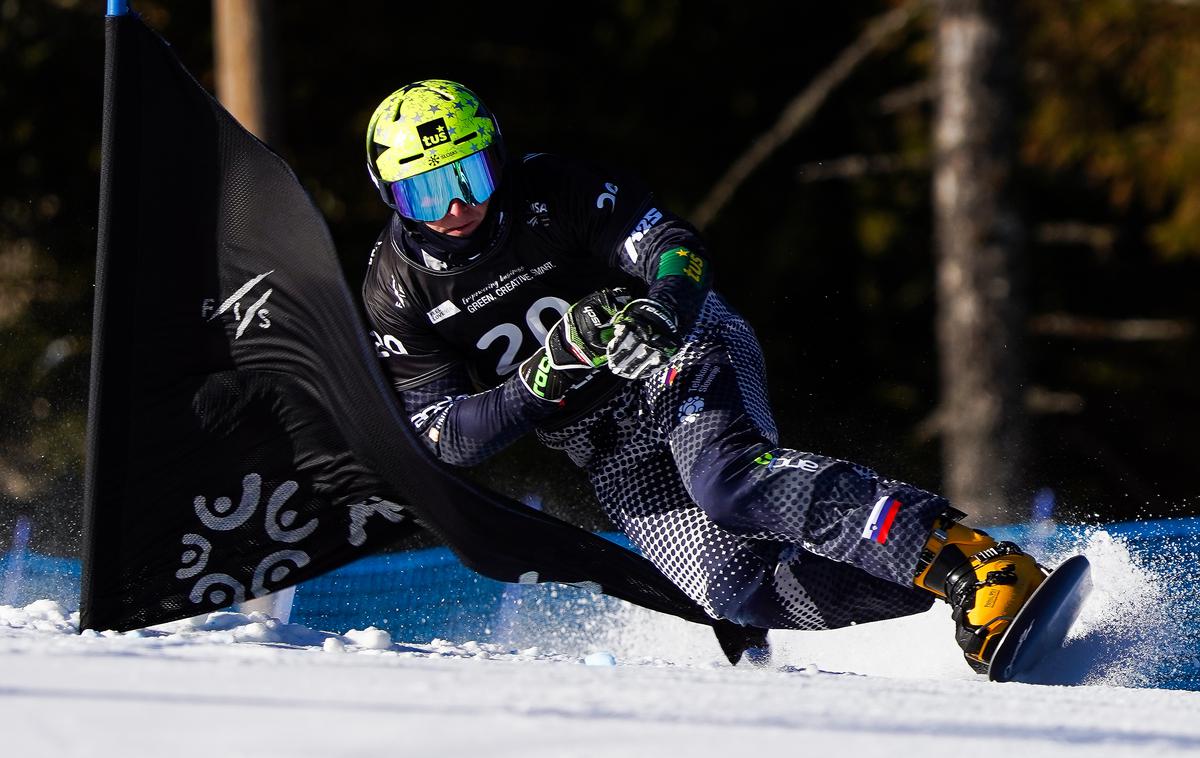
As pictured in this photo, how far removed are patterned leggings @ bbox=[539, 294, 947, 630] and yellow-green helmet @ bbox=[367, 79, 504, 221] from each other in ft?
2.33

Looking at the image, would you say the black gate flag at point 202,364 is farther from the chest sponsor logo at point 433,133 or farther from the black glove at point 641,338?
the black glove at point 641,338

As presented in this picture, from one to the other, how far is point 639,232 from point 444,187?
53 cm

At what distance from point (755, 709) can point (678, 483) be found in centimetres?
171

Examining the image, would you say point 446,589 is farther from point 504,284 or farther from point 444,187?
point 444,187

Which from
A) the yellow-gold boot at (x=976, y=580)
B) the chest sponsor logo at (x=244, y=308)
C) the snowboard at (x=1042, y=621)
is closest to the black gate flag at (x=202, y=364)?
the chest sponsor logo at (x=244, y=308)

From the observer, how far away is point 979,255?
9445 millimetres

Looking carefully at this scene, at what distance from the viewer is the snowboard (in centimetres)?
349

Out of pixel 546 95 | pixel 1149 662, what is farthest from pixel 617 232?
pixel 546 95

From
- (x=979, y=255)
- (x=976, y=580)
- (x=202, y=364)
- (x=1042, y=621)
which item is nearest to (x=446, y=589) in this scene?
(x=202, y=364)

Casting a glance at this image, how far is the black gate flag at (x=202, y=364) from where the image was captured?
12.2 feet

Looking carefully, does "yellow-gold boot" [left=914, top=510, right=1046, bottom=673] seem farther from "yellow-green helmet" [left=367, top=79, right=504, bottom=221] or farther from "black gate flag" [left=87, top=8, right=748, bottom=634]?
"yellow-green helmet" [left=367, top=79, right=504, bottom=221]

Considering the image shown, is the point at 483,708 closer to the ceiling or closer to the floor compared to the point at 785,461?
closer to the ceiling

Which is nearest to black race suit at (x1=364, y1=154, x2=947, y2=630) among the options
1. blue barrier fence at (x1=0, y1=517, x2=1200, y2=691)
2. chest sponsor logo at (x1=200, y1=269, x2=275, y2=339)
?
chest sponsor logo at (x1=200, y1=269, x2=275, y2=339)

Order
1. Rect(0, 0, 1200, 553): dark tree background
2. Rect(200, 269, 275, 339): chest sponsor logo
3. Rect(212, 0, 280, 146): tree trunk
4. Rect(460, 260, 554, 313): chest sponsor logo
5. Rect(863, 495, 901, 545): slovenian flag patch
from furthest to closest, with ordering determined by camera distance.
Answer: Rect(0, 0, 1200, 553): dark tree background → Rect(212, 0, 280, 146): tree trunk → Rect(460, 260, 554, 313): chest sponsor logo → Rect(200, 269, 275, 339): chest sponsor logo → Rect(863, 495, 901, 545): slovenian flag patch
